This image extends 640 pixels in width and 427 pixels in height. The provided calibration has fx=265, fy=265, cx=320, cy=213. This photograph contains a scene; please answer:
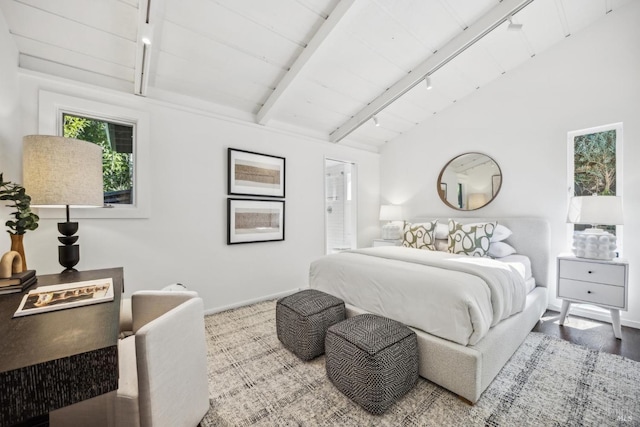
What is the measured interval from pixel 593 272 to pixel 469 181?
1.67m

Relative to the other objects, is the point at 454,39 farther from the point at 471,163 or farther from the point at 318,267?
the point at 318,267

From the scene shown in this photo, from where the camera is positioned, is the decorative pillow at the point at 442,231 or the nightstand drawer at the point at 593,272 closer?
the nightstand drawer at the point at 593,272

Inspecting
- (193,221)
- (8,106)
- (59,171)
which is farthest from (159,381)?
(8,106)

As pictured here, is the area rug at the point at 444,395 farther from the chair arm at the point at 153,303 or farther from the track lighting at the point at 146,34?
the track lighting at the point at 146,34

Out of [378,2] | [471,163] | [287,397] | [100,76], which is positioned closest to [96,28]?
[100,76]

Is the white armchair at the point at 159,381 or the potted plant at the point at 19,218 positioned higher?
the potted plant at the point at 19,218

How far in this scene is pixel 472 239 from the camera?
117 inches

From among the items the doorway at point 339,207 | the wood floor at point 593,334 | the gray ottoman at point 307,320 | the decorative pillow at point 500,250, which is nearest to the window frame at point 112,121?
the gray ottoman at point 307,320

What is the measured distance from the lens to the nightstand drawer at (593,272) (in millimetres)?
2295

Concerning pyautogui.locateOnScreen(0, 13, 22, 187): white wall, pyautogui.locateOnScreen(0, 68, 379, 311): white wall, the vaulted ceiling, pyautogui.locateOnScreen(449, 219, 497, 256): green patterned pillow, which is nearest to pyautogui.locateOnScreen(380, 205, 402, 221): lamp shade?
pyautogui.locateOnScreen(0, 68, 379, 311): white wall

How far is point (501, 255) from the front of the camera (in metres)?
2.97

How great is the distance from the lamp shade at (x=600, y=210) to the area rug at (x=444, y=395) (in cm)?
111

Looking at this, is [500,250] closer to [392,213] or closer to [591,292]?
[591,292]

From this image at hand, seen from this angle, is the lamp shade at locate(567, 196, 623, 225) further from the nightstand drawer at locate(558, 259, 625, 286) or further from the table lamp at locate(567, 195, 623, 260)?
the nightstand drawer at locate(558, 259, 625, 286)
